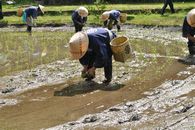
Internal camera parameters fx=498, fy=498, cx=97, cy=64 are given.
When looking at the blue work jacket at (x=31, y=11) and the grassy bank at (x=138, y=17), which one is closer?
the grassy bank at (x=138, y=17)

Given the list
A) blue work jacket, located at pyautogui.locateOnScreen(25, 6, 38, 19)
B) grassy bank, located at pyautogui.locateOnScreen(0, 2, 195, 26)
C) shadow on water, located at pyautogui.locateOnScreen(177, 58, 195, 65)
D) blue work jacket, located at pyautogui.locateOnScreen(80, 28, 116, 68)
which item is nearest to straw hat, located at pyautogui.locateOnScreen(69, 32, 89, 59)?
blue work jacket, located at pyautogui.locateOnScreen(80, 28, 116, 68)

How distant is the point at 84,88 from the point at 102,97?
102 cm

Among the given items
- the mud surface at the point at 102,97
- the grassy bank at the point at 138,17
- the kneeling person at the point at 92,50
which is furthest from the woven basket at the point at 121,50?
the grassy bank at the point at 138,17

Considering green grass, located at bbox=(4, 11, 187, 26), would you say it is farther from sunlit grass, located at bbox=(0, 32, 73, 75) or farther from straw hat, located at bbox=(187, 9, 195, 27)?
straw hat, located at bbox=(187, 9, 195, 27)

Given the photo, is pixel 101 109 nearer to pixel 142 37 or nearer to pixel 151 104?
pixel 151 104

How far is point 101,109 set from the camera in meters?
9.51

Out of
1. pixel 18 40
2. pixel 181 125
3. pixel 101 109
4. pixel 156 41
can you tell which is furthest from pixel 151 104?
pixel 18 40

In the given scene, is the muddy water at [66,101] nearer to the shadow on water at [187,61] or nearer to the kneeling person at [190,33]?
the shadow on water at [187,61]

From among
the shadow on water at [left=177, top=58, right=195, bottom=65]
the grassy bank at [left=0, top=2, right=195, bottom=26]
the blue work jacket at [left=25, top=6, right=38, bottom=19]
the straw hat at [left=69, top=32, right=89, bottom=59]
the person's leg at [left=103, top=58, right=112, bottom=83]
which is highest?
the straw hat at [left=69, top=32, right=89, bottom=59]

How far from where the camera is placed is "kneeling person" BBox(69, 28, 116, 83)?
34.7 feet

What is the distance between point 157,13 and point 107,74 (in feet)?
52.9

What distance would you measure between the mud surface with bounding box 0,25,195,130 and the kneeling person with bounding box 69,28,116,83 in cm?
41

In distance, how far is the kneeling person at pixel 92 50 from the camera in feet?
34.7

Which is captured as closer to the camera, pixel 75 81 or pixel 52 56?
pixel 75 81
